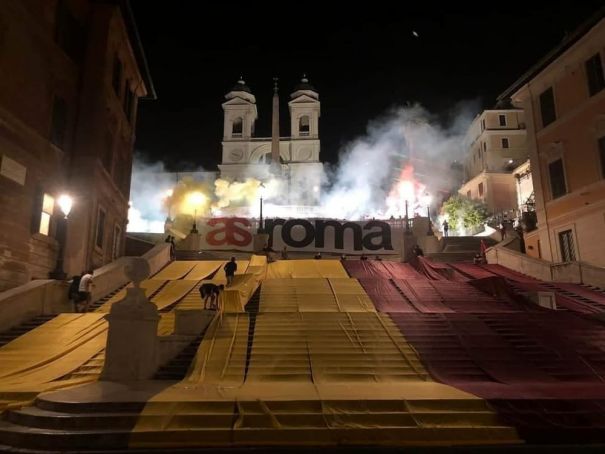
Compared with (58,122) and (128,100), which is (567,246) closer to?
(58,122)

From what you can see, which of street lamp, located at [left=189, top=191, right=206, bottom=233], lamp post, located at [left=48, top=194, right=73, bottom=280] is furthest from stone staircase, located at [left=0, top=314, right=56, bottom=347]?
street lamp, located at [left=189, top=191, right=206, bottom=233]

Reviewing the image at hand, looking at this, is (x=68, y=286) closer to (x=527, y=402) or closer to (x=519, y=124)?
(x=527, y=402)

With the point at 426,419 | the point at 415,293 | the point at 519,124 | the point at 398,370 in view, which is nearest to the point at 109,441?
the point at 426,419

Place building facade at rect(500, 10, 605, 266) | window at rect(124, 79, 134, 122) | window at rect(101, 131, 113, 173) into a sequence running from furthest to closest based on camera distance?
window at rect(124, 79, 134, 122) < window at rect(101, 131, 113, 173) < building facade at rect(500, 10, 605, 266)

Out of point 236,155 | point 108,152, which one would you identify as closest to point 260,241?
point 108,152

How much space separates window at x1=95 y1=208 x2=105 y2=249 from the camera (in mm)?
19938

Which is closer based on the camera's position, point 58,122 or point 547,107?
point 58,122

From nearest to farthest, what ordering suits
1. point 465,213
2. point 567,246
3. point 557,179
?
point 567,246, point 557,179, point 465,213

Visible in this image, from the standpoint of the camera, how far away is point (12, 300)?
12.3m

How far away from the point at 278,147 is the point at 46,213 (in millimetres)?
53692

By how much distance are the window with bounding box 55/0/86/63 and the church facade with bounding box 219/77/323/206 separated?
49.0m

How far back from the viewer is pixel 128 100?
25391 millimetres

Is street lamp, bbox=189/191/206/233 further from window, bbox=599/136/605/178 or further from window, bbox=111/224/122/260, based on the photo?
window, bbox=599/136/605/178

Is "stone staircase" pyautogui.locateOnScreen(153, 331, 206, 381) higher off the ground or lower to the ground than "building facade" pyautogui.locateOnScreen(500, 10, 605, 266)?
lower
